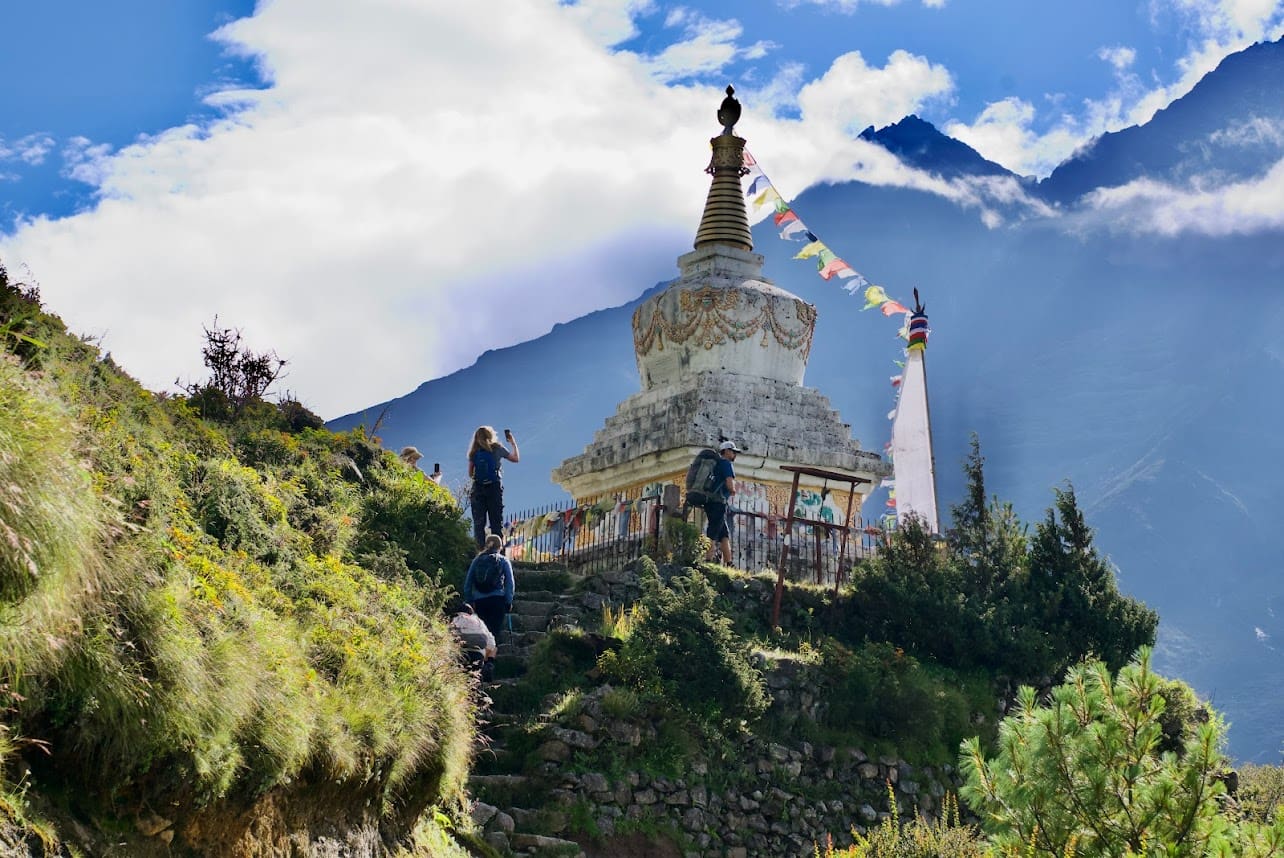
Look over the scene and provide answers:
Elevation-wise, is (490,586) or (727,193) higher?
(727,193)

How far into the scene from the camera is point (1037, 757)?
32.1ft

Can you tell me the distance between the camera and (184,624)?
916 centimetres

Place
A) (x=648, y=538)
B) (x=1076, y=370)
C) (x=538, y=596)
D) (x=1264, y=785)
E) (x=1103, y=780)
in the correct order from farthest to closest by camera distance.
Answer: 1. (x=1076, y=370)
2. (x=1264, y=785)
3. (x=648, y=538)
4. (x=538, y=596)
5. (x=1103, y=780)

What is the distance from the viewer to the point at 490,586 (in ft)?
50.9

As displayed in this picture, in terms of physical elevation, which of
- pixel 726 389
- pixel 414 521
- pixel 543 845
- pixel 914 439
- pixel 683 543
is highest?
pixel 914 439

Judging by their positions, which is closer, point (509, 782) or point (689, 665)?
point (509, 782)

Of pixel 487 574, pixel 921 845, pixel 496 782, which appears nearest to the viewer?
pixel 921 845

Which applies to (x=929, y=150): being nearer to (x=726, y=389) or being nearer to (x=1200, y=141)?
(x=1200, y=141)

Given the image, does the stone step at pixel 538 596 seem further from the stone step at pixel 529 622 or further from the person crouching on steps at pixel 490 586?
the person crouching on steps at pixel 490 586

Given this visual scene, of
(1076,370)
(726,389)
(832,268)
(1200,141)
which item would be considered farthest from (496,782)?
(1200,141)

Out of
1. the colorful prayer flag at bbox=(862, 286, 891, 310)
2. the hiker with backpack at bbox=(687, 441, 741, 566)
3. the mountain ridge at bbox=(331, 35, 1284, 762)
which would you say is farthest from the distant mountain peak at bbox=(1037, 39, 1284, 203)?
the hiker with backpack at bbox=(687, 441, 741, 566)

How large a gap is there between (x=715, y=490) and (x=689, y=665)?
13.4ft

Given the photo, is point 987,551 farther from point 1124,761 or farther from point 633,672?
point 1124,761

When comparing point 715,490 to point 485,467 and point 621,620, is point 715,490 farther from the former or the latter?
point 621,620
